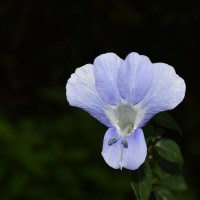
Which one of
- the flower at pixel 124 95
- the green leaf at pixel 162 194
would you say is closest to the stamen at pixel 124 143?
the flower at pixel 124 95

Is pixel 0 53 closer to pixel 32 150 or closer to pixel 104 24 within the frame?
pixel 104 24

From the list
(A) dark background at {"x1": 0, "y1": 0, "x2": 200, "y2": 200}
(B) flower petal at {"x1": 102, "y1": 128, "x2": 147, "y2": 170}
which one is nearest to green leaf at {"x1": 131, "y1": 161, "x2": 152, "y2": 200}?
(B) flower petal at {"x1": 102, "y1": 128, "x2": 147, "y2": 170}

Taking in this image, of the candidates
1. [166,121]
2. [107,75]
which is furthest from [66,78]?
[107,75]

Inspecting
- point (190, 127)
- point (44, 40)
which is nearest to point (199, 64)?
point (190, 127)

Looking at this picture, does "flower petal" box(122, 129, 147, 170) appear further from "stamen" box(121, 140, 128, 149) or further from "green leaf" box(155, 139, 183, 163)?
"green leaf" box(155, 139, 183, 163)

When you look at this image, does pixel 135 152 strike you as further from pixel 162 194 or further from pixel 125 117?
pixel 162 194

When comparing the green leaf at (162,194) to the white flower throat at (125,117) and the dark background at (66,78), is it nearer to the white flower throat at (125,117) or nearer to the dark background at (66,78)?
the white flower throat at (125,117)
